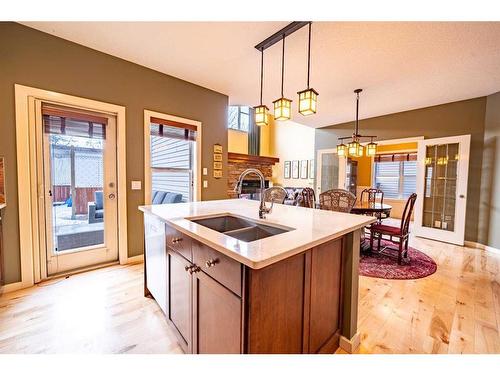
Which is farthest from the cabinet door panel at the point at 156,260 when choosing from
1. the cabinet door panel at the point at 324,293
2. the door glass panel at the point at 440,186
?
the door glass panel at the point at 440,186

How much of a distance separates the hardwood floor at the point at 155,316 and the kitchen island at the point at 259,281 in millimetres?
289

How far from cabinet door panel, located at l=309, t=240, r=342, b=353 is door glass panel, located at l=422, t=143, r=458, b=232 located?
13.2 feet

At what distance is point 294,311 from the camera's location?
110 cm

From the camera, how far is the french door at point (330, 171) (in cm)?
550

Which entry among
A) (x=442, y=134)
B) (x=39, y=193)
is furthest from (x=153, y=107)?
(x=442, y=134)

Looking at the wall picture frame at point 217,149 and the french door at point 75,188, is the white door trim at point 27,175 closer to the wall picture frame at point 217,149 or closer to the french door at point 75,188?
the french door at point 75,188

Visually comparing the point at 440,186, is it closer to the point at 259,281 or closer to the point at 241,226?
the point at 241,226

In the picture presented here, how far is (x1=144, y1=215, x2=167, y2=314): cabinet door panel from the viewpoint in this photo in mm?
1656

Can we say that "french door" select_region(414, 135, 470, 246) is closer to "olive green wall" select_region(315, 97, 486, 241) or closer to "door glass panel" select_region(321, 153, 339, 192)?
"olive green wall" select_region(315, 97, 486, 241)

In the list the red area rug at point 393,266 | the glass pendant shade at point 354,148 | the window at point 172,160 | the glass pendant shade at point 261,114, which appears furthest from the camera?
the glass pendant shade at point 354,148

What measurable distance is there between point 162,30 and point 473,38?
3.06 meters

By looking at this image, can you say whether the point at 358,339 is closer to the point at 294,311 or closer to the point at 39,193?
the point at 294,311
